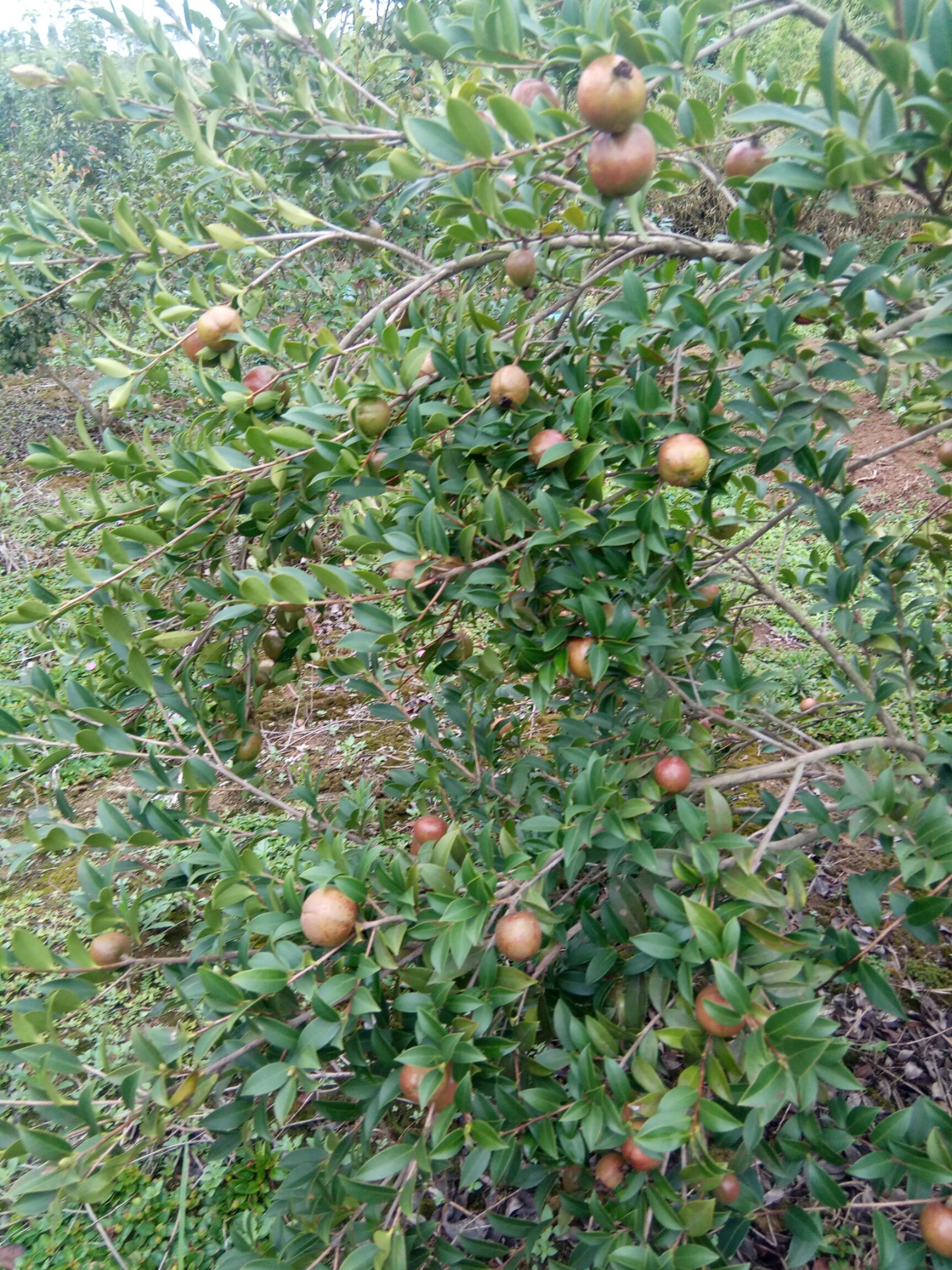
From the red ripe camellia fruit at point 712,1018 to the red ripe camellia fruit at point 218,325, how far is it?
1222 millimetres

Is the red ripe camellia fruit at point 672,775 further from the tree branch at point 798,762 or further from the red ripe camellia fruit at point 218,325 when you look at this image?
the red ripe camellia fruit at point 218,325

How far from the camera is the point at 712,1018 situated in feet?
3.25

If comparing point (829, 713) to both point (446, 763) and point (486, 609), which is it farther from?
point (486, 609)

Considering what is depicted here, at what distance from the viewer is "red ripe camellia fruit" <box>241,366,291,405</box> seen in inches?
52.9

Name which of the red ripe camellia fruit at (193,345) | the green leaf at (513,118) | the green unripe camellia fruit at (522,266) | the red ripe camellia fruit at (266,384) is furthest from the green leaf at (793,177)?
the red ripe camellia fruit at (193,345)

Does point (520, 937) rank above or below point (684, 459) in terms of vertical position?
below

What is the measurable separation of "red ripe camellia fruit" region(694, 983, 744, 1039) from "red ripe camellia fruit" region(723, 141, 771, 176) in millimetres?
1245

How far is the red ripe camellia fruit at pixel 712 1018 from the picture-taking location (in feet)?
3.23

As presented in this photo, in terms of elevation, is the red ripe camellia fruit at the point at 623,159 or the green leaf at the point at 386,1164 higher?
the red ripe camellia fruit at the point at 623,159

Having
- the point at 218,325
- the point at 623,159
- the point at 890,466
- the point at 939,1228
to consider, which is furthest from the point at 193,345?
the point at 890,466

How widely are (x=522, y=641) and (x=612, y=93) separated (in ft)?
2.40

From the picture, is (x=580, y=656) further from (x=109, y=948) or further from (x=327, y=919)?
(x=109, y=948)

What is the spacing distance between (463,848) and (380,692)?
29 cm

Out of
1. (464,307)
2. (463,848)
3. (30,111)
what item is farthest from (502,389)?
(30,111)
